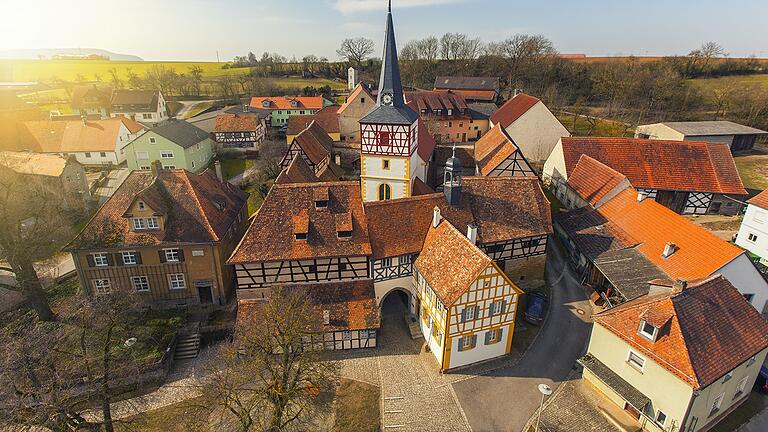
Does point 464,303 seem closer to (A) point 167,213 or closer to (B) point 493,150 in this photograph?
(A) point 167,213

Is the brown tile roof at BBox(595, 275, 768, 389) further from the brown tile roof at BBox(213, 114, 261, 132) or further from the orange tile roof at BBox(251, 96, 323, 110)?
the orange tile roof at BBox(251, 96, 323, 110)

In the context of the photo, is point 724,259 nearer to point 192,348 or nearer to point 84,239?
point 192,348

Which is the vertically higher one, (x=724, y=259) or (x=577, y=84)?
(x=577, y=84)

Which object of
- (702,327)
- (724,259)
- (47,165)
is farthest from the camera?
(47,165)

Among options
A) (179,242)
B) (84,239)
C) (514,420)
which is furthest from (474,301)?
(84,239)

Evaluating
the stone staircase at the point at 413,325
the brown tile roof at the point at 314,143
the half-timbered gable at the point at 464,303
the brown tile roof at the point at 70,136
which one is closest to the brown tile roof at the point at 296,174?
the brown tile roof at the point at 314,143

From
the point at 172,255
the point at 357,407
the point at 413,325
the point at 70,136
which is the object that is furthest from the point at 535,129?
the point at 70,136
